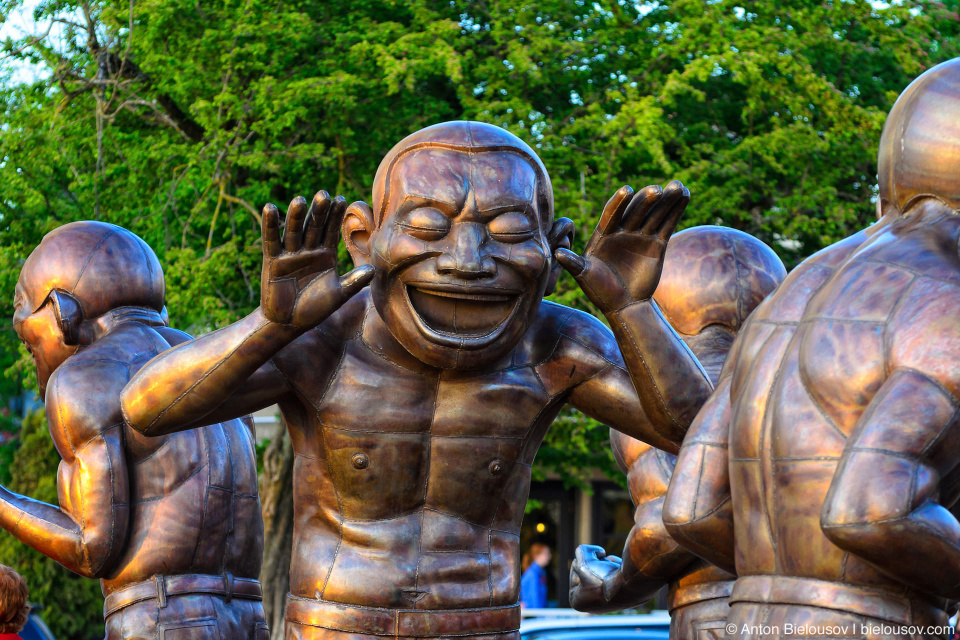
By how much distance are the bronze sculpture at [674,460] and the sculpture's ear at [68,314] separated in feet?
7.39

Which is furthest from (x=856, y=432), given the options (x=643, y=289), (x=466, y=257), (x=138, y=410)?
(x=138, y=410)

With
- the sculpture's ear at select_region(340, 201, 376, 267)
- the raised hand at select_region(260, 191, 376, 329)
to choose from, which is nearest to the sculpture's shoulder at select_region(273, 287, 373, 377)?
the sculpture's ear at select_region(340, 201, 376, 267)

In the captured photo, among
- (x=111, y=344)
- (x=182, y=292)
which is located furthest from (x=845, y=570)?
(x=182, y=292)

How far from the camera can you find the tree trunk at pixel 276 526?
11.8 m

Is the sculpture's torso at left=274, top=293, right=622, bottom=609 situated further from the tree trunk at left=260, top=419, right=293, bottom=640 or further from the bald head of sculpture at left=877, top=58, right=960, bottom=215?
the tree trunk at left=260, top=419, right=293, bottom=640

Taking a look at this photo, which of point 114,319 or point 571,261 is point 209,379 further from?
point 114,319

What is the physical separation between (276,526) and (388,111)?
4.19 meters

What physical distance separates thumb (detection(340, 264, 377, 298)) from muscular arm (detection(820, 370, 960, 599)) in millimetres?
1511

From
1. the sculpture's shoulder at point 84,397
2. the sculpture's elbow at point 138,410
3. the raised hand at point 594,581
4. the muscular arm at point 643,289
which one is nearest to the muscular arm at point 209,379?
the sculpture's elbow at point 138,410

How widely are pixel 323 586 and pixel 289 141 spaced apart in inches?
355

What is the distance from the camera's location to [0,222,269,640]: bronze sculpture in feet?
16.0

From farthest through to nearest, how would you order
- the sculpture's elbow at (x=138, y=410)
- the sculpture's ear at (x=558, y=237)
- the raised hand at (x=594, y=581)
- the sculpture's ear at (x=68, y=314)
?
the sculpture's ear at (x=68, y=314)
the raised hand at (x=594, y=581)
the sculpture's ear at (x=558, y=237)
the sculpture's elbow at (x=138, y=410)

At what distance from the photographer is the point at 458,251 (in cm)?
375

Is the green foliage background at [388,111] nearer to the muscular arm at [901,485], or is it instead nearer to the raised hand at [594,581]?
the raised hand at [594,581]
